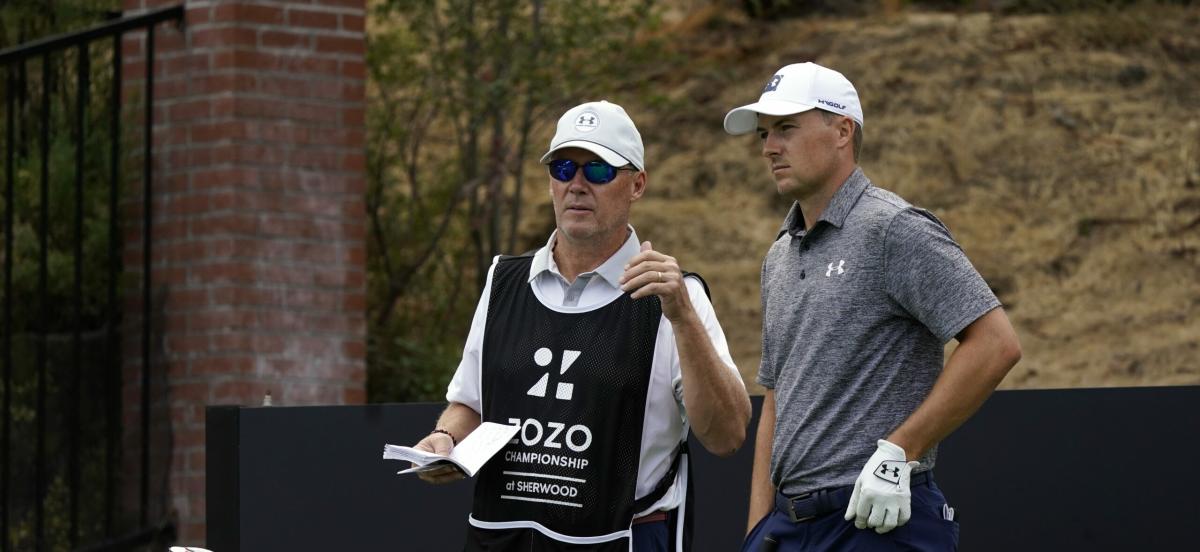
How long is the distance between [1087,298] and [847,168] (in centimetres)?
513

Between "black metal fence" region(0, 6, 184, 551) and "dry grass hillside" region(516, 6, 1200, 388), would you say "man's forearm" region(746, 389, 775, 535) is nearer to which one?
"black metal fence" region(0, 6, 184, 551)

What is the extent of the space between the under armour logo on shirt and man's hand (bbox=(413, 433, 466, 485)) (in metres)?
0.25

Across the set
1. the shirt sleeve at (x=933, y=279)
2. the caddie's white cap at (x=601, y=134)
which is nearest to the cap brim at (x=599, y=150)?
the caddie's white cap at (x=601, y=134)

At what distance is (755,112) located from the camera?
3.98 meters

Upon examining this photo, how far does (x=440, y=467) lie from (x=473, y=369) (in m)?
0.39

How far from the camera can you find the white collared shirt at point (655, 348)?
3.79 metres

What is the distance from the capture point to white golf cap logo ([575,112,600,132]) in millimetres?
3893

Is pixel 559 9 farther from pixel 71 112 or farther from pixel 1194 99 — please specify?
pixel 1194 99

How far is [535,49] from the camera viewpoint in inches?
338

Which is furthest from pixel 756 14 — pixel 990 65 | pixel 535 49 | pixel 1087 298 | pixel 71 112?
pixel 71 112

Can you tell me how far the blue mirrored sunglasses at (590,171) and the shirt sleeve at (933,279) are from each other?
68 centimetres

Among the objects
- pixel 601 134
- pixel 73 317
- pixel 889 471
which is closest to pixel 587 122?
pixel 601 134

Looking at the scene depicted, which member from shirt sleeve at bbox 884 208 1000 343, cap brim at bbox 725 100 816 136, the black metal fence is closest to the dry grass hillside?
the black metal fence

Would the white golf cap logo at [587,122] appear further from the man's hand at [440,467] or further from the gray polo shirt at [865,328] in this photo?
the man's hand at [440,467]
